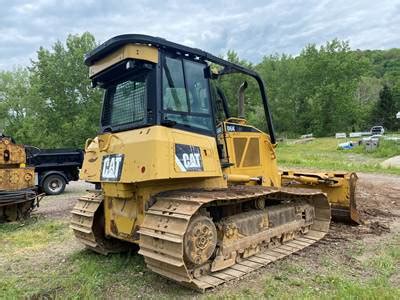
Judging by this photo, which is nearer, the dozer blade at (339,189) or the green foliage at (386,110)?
the dozer blade at (339,189)

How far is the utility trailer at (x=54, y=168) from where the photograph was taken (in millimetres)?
13859

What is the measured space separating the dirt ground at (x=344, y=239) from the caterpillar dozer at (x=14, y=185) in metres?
0.70

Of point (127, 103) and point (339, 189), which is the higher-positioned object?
point (127, 103)

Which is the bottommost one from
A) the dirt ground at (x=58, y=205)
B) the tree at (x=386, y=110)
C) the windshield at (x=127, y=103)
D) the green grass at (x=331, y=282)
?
the green grass at (x=331, y=282)

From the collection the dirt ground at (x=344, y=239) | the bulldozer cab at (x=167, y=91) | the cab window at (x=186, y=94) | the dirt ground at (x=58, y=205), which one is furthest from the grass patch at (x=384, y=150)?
the cab window at (x=186, y=94)

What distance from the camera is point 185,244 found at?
416cm

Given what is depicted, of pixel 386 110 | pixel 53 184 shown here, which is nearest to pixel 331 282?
pixel 53 184

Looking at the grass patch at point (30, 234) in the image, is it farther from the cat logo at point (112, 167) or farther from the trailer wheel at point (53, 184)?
the trailer wheel at point (53, 184)

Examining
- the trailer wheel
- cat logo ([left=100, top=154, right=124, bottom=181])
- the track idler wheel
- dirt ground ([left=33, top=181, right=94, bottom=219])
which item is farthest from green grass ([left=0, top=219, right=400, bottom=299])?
the trailer wheel

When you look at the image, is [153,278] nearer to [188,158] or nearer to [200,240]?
[200,240]

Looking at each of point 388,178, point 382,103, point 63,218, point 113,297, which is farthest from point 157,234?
point 382,103

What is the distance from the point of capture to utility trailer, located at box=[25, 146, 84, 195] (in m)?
13.9

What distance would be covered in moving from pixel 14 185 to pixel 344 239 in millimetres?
7347

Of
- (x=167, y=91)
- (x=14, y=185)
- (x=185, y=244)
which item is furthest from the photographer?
(x=14, y=185)
